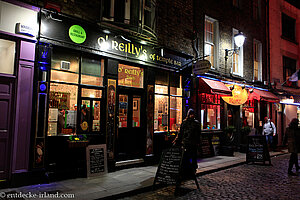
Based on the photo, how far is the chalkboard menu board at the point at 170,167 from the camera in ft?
20.2

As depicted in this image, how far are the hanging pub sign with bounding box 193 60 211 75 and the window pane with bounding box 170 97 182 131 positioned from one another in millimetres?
1525

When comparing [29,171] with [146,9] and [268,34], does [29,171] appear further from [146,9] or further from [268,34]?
[268,34]

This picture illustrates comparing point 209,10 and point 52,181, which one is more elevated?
point 209,10

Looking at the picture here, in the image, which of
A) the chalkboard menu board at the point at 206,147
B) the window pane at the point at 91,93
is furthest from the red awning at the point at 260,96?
the window pane at the point at 91,93

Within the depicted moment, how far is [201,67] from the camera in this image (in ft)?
35.1

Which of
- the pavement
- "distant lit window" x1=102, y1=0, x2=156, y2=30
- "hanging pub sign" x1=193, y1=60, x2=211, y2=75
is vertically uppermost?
"distant lit window" x1=102, y1=0, x2=156, y2=30

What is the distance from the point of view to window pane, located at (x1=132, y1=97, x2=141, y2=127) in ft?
31.2

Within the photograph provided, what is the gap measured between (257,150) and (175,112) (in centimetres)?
394

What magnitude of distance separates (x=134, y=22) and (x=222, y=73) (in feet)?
23.0

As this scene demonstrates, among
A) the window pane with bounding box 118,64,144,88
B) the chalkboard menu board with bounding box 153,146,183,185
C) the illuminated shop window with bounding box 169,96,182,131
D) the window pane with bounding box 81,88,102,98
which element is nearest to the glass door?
the window pane with bounding box 81,88,102,98

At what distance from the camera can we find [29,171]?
6387mm

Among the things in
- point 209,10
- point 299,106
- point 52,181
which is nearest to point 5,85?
point 52,181

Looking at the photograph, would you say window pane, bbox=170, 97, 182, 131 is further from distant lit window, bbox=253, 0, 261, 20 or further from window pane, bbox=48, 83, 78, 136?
distant lit window, bbox=253, 0, 261, 20

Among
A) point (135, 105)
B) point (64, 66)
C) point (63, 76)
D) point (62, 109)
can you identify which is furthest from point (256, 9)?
point (62, 109)
